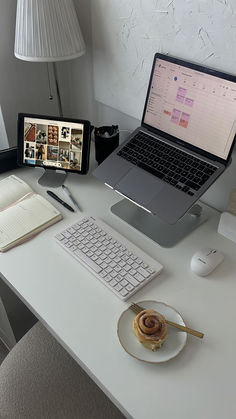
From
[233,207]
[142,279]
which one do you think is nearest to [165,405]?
[142,279]

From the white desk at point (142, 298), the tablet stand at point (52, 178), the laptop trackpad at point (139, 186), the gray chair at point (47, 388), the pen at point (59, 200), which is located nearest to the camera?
the white desk at point (142, 298)

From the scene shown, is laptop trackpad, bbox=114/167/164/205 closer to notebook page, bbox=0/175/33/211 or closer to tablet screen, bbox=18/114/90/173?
tablet screen, bbox=18/114/90/173

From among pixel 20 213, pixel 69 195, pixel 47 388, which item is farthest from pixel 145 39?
pixel 47 388

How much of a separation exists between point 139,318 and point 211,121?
1.74ft

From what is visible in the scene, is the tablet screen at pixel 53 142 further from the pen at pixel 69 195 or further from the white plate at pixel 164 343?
the white plate at pixel 164 343

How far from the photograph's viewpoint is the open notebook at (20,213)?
1.05 metres

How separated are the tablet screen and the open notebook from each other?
0.10 m

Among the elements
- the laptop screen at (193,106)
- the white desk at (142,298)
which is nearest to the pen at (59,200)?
the white desk at (142,298)

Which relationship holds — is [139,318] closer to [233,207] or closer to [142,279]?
[142,279]

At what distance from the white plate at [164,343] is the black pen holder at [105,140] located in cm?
59

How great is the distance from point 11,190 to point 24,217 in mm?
154

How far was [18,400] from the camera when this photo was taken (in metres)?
0.93

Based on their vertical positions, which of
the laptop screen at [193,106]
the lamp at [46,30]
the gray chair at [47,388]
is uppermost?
the lamp at [46,30]

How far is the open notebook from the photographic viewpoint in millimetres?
1047
